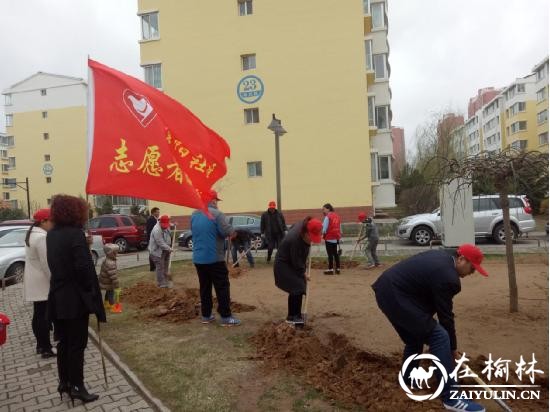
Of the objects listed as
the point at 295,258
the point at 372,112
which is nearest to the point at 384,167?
the point at 372,112

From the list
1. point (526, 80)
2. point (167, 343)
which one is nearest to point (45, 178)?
point (167, 343)

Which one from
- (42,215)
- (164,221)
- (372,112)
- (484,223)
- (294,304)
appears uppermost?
(372,112)

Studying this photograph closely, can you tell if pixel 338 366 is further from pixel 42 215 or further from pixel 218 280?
pixel 42 215

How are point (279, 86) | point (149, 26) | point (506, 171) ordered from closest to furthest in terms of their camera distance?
point (506, 171) < point (279, 86) < point (149, 26)

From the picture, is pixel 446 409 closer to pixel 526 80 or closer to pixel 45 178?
pixel 45 178

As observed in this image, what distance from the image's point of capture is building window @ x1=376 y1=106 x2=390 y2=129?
1155 inches

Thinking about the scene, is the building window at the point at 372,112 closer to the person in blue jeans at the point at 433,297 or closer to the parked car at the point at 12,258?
the parked car at the point at 12,258

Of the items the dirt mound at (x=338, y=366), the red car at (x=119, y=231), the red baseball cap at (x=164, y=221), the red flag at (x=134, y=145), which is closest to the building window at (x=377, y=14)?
the red car at (x=119, y=231)

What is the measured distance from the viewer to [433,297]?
12.8 feet

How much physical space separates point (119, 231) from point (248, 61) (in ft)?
43.4

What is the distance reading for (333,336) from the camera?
5883 millimetres

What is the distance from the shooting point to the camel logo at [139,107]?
5.50 meters

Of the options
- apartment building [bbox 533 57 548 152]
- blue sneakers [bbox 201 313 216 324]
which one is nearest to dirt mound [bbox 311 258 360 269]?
blue sneakers [bbox 201 313 216 324]

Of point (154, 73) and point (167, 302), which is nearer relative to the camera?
point (167, 302)
